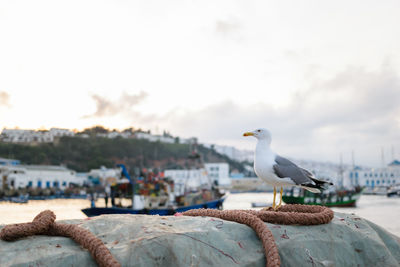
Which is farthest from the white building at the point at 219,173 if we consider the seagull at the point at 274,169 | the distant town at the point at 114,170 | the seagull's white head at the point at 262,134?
the seagull's white head at the point at 262,134

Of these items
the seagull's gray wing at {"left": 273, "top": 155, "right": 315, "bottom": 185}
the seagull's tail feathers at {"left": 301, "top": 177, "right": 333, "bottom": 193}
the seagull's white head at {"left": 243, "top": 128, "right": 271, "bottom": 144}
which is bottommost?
the seagull's tail feathers at {"left": 301, "top": 177, "right": 333, "bottom": 193}

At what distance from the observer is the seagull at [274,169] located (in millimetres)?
3830

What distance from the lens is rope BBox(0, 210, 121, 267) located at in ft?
5.42

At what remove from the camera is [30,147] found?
11019 centimetres

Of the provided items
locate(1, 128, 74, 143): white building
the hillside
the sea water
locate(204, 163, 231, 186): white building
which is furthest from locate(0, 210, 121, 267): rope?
locate(1, 128, 74, 143): white building

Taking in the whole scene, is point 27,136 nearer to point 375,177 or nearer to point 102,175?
point 102,175

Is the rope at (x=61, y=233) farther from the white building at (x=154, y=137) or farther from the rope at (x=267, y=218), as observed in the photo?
the white building at (x=154, y=137)

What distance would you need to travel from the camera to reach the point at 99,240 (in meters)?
1.75

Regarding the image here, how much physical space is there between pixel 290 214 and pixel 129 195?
2940 cm

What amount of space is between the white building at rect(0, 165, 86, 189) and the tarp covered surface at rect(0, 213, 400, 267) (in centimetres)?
8132

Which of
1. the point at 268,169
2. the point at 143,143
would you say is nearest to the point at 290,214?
the point at 268,169

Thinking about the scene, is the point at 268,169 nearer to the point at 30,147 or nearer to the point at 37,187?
the point at 37,187

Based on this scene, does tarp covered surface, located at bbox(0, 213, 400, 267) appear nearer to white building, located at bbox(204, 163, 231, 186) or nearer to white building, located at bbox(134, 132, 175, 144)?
white building, located at bbox(204, 163, 231, 186)

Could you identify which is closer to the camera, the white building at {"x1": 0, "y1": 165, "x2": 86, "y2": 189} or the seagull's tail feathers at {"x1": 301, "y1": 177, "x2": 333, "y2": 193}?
the seagull's tail feathers at {"x1": 301, "y1": 177, "x2": 333, "y2": 193}
